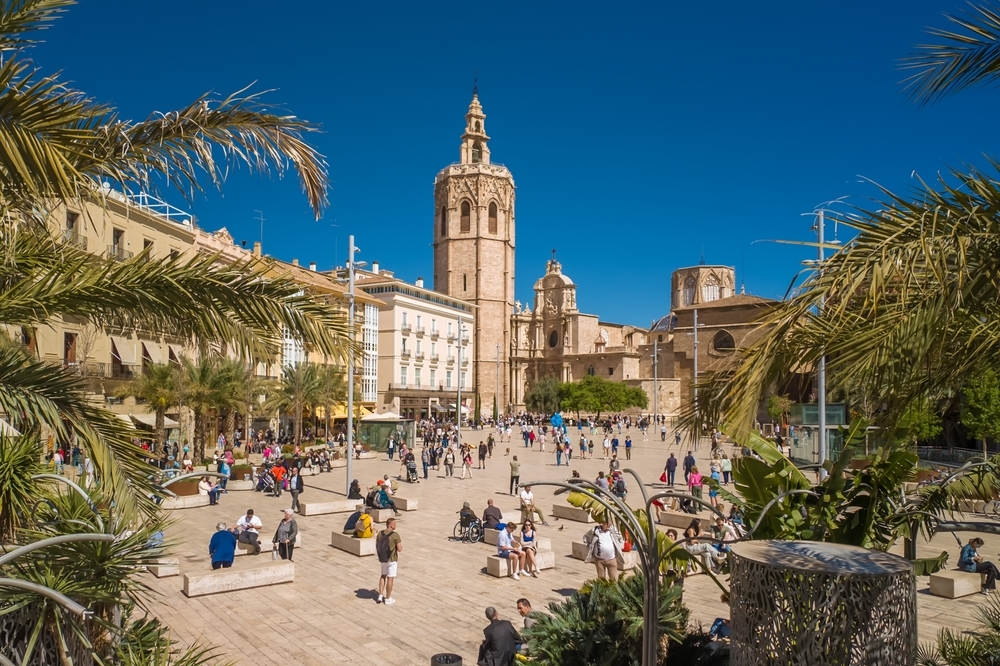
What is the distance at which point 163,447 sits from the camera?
84.0 feet

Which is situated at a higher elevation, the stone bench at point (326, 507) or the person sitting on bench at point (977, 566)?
the person sitting on bench at point (977, 566)

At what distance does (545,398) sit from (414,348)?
1430 centimetres

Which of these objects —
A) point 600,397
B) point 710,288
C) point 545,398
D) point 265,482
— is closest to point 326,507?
point 265,482

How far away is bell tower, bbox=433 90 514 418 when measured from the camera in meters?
78.3

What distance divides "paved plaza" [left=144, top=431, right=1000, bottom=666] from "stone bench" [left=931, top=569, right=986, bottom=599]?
13cm

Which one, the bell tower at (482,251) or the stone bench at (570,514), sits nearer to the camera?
the stone bench at (570,514)

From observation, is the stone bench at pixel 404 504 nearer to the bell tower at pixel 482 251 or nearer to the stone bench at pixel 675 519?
the stone bench at pixel 675 519

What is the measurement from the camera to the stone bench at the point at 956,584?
11164mm

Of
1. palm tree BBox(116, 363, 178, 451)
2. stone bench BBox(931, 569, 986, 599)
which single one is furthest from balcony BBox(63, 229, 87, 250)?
palm tree BBox(116, 363, 178, 451)

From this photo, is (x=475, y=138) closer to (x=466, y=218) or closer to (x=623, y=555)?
(x=466, y=218)

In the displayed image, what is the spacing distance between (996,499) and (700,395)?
1626 centimetres

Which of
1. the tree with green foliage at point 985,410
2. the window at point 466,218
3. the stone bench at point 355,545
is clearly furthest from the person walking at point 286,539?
the window at point 466,218

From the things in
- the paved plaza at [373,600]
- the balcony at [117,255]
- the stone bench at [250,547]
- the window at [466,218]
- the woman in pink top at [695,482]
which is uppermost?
the window at [466,218]

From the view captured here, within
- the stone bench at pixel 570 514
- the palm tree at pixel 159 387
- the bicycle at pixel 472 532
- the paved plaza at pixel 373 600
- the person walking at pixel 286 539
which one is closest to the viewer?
the paved plaza at pixel 373 600
